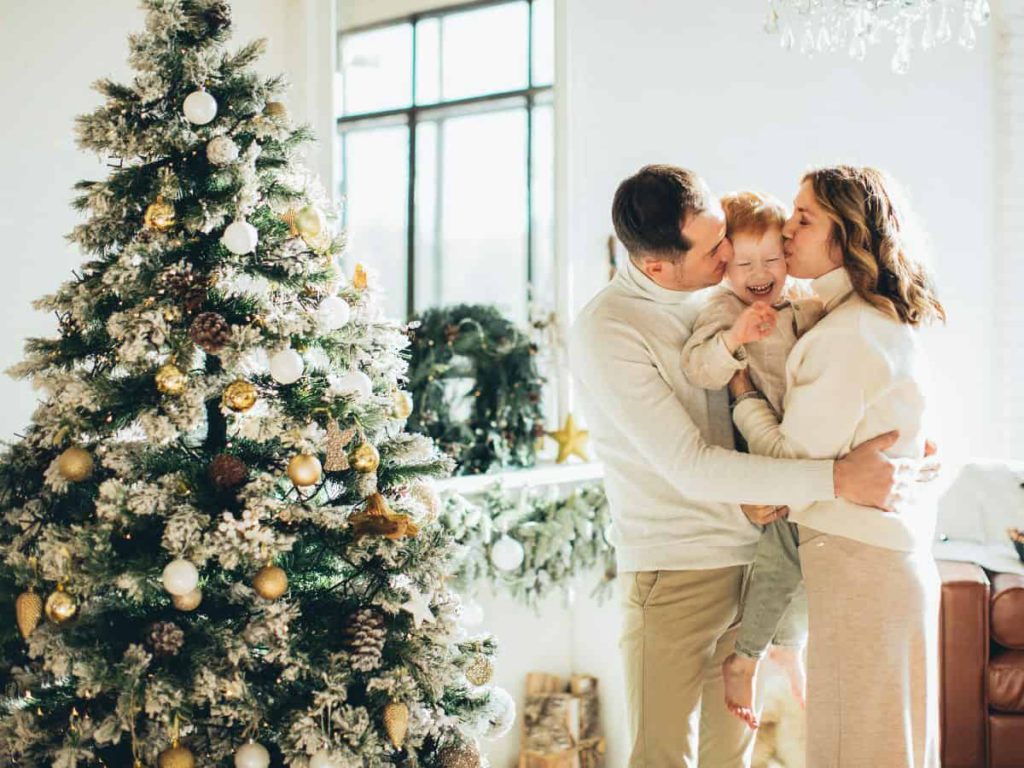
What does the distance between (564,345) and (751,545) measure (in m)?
1.54

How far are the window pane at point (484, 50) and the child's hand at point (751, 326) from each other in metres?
1.77

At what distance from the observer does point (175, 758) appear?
1.79 metres

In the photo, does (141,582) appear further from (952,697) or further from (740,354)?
(952,697)

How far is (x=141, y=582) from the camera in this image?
5.77 ft

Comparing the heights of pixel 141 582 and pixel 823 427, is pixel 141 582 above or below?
below

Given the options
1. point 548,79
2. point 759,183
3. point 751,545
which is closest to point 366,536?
point 751,545

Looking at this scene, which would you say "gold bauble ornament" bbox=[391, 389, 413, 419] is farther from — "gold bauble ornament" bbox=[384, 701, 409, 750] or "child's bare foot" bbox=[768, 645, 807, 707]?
"child's bare foot" bbox=[768, 645, 807, 707]

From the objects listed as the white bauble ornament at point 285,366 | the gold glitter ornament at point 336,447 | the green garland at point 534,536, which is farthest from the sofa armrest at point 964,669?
the white bauble ornament at point 285,366

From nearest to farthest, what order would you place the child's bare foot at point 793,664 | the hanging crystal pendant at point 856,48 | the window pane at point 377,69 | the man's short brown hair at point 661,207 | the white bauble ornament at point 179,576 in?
1. the white bauble ornament at point 179,576
2. the man's short brown hair at point 661,207
3. the child's bare foot at point 793,664
4. the hanging crystal pendant at point 856,48
5. the window pane at point 377,69

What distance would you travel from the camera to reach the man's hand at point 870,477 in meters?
1.97

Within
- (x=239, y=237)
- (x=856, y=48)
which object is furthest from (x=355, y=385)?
(x=856, y=48)

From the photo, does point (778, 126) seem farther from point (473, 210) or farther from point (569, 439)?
point (569, 439)

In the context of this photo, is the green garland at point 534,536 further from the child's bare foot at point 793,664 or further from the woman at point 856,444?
the woman at point 856,444

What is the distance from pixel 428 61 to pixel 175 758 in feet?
7.65
